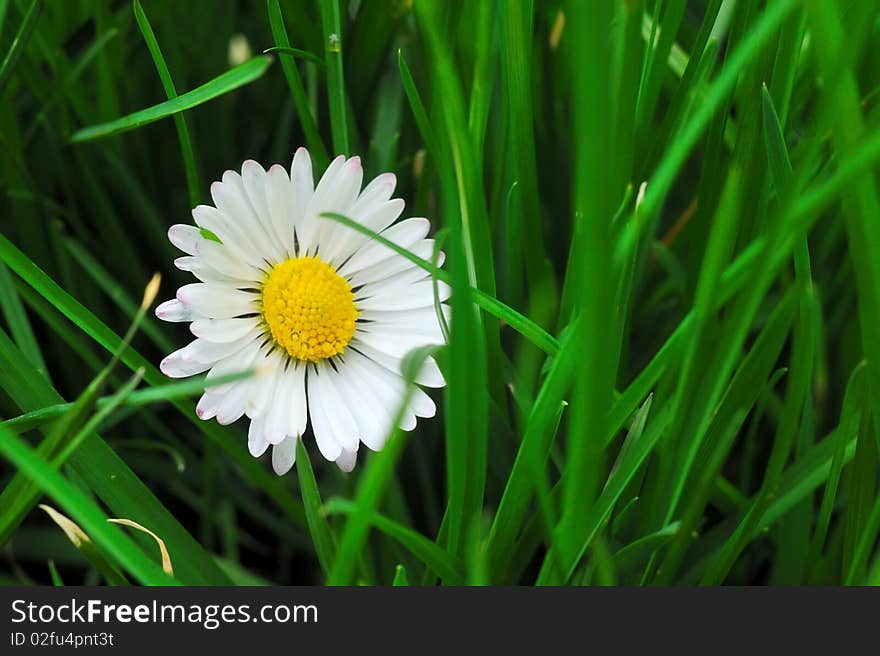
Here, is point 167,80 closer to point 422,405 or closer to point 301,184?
point 301,184

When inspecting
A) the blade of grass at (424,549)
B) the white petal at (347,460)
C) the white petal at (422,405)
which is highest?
the white petal at (422,405)

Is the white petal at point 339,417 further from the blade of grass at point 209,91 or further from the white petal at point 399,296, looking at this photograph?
the blade of grass at point 209,91

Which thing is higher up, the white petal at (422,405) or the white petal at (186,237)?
the white petal at (186,237)

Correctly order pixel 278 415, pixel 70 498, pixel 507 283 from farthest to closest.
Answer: pixel 507 283, pixel 278 415, pixel 70 498

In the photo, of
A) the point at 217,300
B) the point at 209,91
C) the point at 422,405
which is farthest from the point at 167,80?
the point at 422,405

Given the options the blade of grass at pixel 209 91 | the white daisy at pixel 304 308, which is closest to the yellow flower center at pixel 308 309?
the white daisy at pixel 304 308

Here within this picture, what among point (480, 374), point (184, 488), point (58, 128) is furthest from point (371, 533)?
point (58, 128)

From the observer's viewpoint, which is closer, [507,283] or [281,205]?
[281,205]
